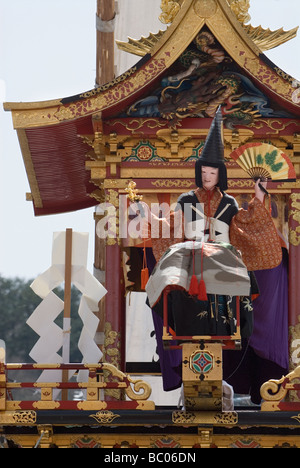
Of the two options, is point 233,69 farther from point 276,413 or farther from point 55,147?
point 276,413

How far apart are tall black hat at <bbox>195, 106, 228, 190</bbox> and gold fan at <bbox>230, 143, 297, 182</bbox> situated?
22cm

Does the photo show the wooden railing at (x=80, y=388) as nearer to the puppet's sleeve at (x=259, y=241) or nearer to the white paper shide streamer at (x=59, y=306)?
the white paper shide streamer at (x=59, y=306)

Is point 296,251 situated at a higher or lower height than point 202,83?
lower

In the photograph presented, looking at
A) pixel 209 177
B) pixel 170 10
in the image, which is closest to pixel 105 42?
pixel 170 10

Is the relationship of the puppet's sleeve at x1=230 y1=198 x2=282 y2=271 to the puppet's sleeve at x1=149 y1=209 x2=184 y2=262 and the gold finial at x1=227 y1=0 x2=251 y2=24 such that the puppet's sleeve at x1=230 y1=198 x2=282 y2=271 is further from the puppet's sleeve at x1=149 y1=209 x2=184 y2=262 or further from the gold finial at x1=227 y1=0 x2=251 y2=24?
the gold finial at x1=227 y1=0 x2=251 y2=24

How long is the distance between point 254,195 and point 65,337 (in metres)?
3.20

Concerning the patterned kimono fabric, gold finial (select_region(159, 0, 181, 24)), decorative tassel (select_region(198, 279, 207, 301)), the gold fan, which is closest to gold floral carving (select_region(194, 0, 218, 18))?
gold finial (select_region(159, 0, 181, 24))

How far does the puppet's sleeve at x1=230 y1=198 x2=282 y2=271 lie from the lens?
1466 cm

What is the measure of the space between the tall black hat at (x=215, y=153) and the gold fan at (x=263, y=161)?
0.22 m

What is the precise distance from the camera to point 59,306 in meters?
15.3

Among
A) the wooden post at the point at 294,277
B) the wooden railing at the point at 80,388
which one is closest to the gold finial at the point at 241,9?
the wooden post at the point at 294,277

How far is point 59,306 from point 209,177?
258 cm
